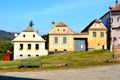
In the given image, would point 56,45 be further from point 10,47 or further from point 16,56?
point 10,47

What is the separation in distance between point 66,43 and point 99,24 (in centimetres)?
776

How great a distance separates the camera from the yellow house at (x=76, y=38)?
263 feet

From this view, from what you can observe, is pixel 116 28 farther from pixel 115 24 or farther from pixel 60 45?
pixel 60 45

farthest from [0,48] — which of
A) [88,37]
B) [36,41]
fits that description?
[88,37]

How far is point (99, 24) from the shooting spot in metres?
80.4

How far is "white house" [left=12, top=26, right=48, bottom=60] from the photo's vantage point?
266 ft

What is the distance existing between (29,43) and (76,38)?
9.82 meters

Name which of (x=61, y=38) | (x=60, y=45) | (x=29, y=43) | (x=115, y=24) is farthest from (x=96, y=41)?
(x=29, y=43)

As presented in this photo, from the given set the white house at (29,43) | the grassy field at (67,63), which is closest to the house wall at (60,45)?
the white house at (29,43)

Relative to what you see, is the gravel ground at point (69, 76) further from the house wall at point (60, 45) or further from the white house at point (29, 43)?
the white house at point (29, 43)

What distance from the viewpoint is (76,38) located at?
81000mm

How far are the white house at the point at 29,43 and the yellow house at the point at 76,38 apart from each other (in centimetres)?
264

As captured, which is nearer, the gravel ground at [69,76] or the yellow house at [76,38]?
the gravel ground at [69,76]

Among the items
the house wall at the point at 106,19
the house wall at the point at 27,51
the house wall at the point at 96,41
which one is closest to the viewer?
the house wall at the point at 96,41
